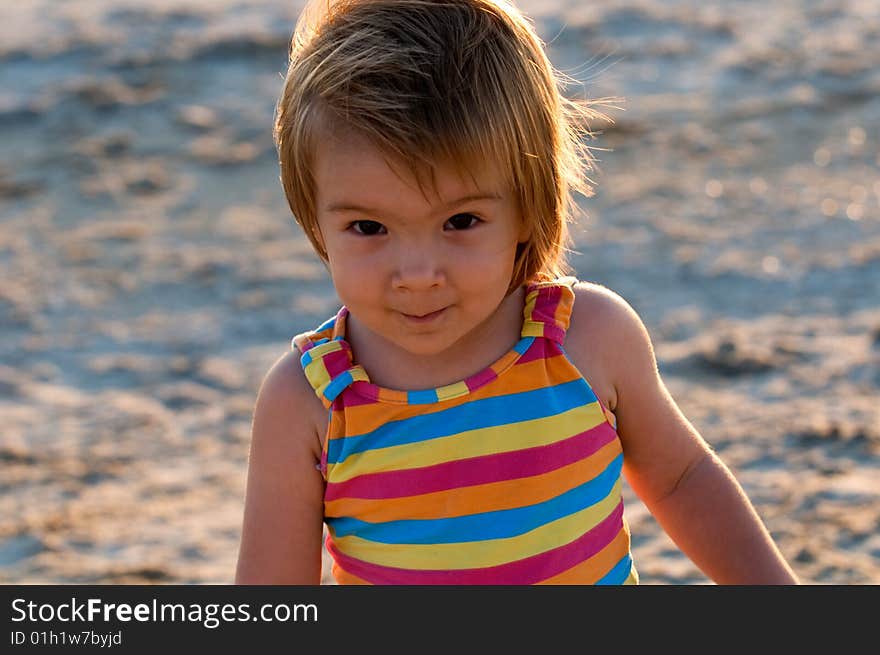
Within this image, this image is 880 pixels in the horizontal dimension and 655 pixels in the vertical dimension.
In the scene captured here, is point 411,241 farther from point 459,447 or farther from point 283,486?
point 283,486

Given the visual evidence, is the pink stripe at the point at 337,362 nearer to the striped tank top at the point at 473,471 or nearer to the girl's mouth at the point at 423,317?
the striped tank top at the point at 473,471

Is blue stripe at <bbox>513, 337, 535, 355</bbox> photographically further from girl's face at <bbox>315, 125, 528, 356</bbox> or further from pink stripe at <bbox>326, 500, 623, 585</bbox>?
pink stripe at <bbox>326, 500, 623, 585</bbox>

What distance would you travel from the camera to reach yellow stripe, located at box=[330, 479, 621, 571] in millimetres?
1905

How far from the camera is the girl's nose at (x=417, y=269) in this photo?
178cm

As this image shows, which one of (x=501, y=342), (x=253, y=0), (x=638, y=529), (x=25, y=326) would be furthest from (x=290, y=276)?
(x=253, y=0)

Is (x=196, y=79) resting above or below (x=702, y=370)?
above

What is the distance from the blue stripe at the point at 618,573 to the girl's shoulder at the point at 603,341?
0.23 meters

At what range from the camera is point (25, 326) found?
4.69 metres

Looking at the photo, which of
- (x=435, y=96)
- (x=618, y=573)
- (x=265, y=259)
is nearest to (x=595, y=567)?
(x=618, y=573)

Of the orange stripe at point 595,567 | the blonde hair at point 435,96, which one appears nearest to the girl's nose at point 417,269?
the blonde hair at point 435,96

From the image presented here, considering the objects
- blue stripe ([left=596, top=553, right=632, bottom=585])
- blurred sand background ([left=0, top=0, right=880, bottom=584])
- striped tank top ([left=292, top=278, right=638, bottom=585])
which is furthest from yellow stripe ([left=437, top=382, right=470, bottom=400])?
blurred sand background ([left=0, top=0, right=880, bottom=584])

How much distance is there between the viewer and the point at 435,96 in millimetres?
1780
